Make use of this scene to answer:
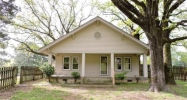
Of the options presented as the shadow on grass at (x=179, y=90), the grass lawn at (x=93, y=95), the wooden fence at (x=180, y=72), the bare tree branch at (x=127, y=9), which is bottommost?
the shadow on grass at (x=179, y=90)

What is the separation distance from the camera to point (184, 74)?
71.4 feet

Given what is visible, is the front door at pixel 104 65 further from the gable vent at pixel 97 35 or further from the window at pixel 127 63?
the gable vent at pixel 97 35

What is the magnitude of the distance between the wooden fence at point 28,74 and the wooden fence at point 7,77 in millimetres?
1635

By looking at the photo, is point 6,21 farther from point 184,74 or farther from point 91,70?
point 184,74

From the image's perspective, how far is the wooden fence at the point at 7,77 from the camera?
10.8m

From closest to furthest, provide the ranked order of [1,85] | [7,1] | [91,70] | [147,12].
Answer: [1,85] → [147,12] → [91,70] → [7,1]

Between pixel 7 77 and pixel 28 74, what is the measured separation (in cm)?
476

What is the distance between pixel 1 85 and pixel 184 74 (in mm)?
20627

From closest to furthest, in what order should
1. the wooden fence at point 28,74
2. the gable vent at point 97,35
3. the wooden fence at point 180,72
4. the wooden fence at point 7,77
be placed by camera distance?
the wooden fence at point 7,77
the wooden fence at point 28,74
the gable vent at point 97,35
the wooden fence at point 180,72

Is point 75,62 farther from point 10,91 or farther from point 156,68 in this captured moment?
point 156,68

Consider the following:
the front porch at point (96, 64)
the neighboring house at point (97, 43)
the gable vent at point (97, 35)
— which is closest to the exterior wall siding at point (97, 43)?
the neighboring house at point (97, 43)

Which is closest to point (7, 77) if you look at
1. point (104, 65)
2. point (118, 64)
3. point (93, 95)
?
point (93, 95)

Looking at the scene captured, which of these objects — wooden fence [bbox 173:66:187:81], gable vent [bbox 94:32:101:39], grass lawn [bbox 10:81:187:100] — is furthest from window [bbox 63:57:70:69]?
wooden fence [bbox 173:66:187:81]

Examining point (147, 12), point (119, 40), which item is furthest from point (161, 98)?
point (119, 40)
